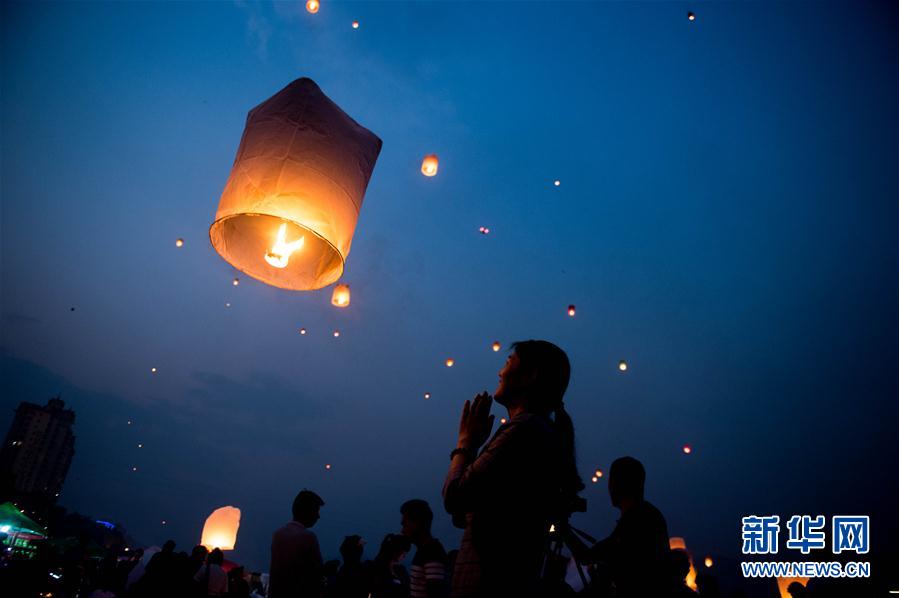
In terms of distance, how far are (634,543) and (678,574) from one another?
314 millimetres

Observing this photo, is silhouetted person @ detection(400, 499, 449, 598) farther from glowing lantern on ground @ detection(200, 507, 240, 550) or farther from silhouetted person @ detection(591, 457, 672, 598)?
glowing lantern on ground @ detection(200, 507, 240, 550)

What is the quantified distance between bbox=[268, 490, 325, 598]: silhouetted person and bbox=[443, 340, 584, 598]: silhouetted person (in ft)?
7.05

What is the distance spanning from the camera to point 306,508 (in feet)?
11.6

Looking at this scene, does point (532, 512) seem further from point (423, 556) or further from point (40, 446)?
point (40, 446)

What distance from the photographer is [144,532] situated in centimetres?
13412

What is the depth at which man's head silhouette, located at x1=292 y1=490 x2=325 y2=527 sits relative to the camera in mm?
3527

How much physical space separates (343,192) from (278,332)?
66.5 ft

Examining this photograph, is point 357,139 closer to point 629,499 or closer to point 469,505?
point 469,505

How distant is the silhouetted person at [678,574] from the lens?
2.10 meters

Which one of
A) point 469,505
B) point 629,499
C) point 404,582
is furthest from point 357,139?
point 404,582

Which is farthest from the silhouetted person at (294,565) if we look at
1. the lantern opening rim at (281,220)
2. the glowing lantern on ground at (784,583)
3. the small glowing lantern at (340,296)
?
the glowing lantern on ground at (784,583)

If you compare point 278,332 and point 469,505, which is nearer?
point 469,505

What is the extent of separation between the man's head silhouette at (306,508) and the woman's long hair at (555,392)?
8.71ft

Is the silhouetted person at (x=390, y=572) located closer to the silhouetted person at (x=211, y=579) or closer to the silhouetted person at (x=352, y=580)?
the silhouetted person at (x=352, y=580)
